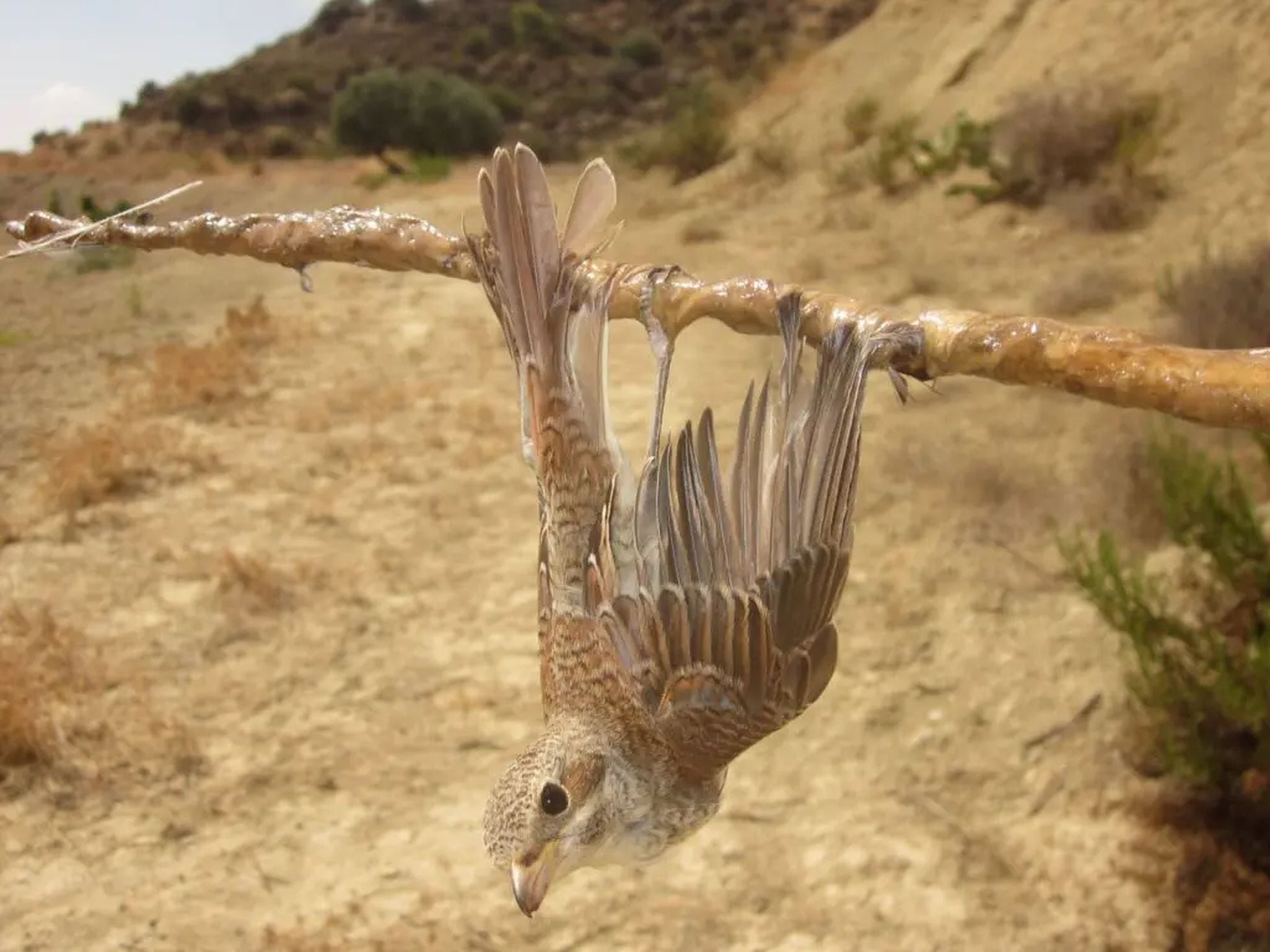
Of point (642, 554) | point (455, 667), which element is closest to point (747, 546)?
point (642, 554)

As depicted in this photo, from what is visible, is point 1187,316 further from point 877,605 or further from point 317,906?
point 317,906

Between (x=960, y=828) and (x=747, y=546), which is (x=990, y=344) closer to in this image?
(x=747, y=546)

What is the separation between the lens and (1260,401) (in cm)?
60

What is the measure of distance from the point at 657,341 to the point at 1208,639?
172 centimetres

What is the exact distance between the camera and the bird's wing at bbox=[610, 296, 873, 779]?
747 mm

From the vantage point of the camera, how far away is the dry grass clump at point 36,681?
98.3 inches

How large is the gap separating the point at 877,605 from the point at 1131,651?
613mm

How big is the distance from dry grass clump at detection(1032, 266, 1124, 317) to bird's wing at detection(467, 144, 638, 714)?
3777mm

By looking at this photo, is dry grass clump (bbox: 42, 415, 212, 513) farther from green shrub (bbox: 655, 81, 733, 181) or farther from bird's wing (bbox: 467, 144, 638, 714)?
green shrub (bbox: 655, 81, 733, 181)

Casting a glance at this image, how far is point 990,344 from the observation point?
0.71 m

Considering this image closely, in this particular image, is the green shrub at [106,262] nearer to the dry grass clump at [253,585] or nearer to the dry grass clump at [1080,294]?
the dry grass clump at [253,585]

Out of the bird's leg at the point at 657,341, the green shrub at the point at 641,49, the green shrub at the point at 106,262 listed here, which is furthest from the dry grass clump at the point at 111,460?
the green shrub at the point at 641,49

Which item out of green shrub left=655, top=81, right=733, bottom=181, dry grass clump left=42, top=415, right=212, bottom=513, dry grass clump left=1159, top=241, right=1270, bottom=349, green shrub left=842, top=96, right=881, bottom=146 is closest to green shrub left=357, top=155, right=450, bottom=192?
green shrub left=655, top=81, right=733, bottom=181

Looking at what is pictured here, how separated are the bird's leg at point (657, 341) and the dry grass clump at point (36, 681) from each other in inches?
87.7
